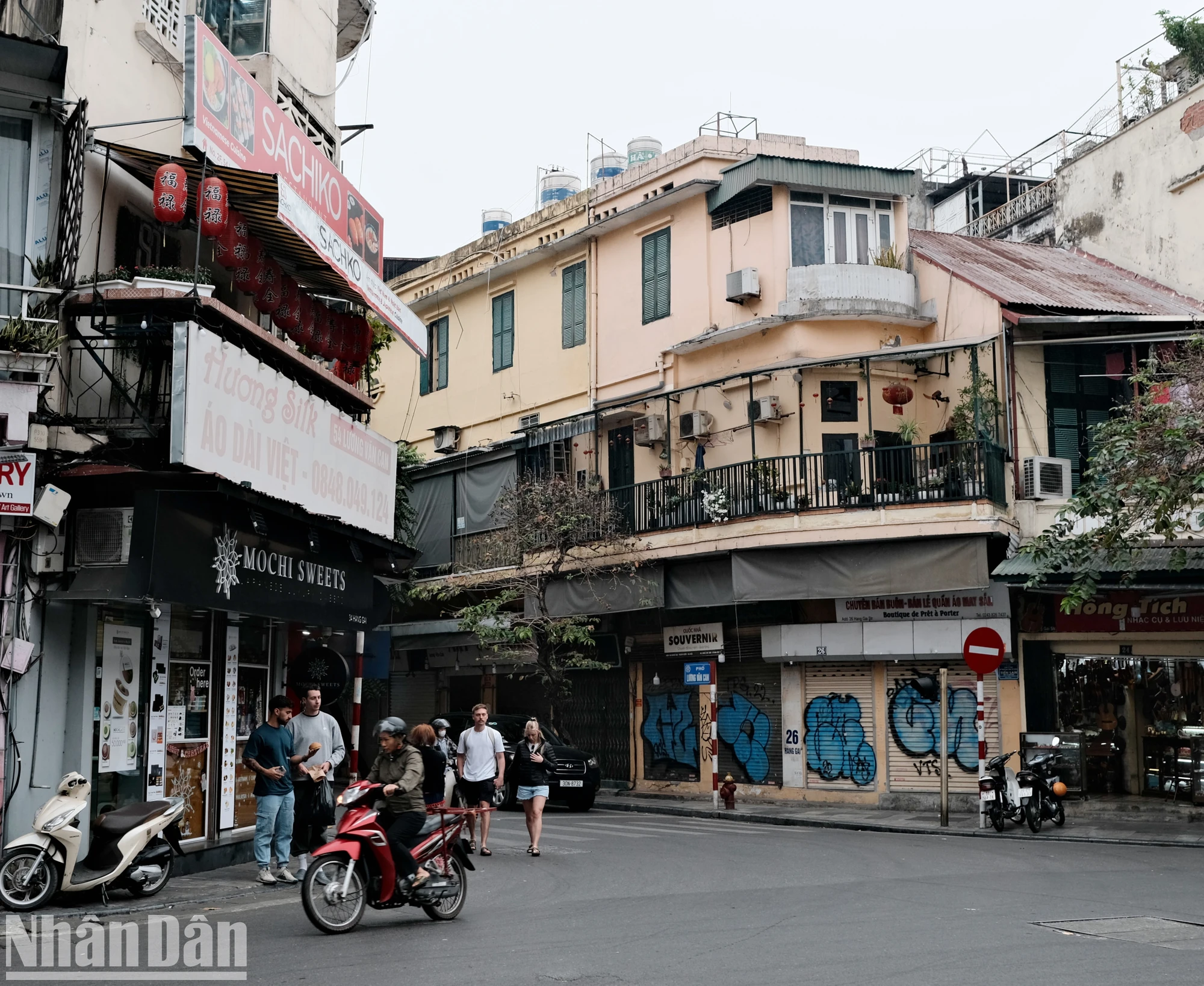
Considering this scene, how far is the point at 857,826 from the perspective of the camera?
65.7 feet

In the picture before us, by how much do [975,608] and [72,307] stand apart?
609 inches

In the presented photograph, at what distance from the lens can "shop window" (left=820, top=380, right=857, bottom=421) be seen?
954 inches

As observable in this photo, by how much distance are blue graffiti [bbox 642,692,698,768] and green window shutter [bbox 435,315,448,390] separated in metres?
10.7

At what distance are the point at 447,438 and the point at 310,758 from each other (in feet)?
65.7

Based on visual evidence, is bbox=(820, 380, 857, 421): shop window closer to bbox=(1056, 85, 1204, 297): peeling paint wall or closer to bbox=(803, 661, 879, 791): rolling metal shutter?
bbox=(803, 661, 879, 791): rolling metal shutter

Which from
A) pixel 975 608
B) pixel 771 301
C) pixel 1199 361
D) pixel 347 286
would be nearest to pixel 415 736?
pixel 347 286

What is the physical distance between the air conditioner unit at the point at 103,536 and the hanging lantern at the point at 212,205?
2.99 meters

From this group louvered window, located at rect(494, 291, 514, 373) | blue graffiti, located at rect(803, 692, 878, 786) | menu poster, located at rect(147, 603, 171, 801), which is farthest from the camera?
louvered window, located at rect(494, 291, 514, 373)

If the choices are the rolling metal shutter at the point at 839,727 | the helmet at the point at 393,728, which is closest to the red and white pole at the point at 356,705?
the rolling metal shutter at the point at 839,727

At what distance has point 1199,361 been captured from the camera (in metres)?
17.5

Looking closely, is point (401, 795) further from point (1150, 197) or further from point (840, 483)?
point (1150, 197)

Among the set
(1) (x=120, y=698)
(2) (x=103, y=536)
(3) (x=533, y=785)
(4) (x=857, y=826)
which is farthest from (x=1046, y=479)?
(2) (x=103, y=536)

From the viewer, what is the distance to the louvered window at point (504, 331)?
1227 inches

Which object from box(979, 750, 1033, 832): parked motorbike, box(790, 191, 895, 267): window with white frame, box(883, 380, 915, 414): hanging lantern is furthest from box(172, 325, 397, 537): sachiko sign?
box(790, 191, 895, 267): window with white frame
